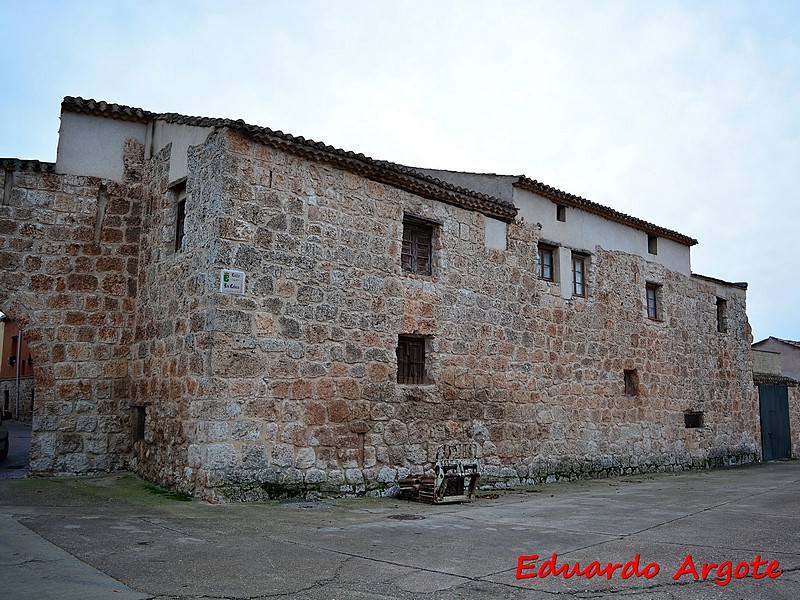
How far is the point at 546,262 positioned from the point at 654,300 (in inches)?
153

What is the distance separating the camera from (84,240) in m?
9.66

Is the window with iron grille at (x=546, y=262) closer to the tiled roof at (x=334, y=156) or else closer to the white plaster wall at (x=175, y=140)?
the tiled roof at (x=334, y=156)

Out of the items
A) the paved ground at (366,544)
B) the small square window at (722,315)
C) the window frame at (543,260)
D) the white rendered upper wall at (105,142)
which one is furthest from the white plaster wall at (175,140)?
the small square window at (722,315)

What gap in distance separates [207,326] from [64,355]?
2.71 meters

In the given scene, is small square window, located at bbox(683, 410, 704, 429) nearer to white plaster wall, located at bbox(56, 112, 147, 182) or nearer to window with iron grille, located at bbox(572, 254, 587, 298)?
window with iron grille, located at bbox(572, 254, 587, 298)

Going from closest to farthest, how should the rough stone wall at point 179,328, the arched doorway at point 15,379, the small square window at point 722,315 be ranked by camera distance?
1. the rough stone wall at point 179,328
2. the small square window at point 722,315
3. the arched doorway at point 15,379

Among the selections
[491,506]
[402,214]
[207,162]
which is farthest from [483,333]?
[207,162]

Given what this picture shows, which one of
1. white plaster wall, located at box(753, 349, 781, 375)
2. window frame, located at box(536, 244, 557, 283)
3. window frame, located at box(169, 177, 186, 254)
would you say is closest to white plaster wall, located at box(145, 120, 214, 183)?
window frame, located at box(169, 177, 186, 254)

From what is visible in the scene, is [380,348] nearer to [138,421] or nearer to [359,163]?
[359,163]

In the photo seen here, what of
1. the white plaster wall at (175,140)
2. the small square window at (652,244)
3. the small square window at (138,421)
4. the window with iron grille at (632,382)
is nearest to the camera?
the white plaster wall at (175,140)

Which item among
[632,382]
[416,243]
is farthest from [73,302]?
[632,382]

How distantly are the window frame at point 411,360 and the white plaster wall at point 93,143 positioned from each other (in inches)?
189

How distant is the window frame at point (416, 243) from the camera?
10.3 m

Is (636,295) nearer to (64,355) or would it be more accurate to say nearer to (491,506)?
(491,506)
